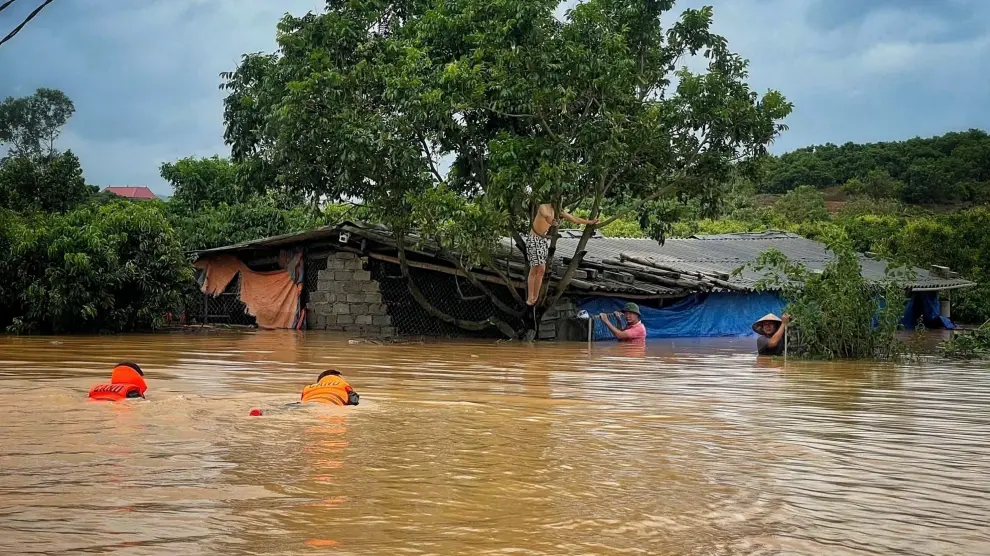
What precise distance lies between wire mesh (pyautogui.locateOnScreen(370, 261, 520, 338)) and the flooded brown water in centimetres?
806

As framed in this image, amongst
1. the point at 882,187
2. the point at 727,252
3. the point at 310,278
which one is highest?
the point at 882,187

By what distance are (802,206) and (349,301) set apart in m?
26.4

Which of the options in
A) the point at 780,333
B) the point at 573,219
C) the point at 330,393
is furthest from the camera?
the point at 780,333

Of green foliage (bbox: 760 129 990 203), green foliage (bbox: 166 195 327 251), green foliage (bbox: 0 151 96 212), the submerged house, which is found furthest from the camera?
green foliage (bbox: 760 129 990 203)

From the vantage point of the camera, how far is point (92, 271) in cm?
1770

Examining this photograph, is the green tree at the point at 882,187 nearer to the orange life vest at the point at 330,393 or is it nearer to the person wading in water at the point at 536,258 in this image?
Result: the person wading in water at the point at 536,258

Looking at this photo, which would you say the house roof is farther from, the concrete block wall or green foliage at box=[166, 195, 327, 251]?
green foliage at box=[166, 195, 327, 251]

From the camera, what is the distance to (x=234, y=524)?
411 centimetres

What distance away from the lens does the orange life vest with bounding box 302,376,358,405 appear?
750 cm

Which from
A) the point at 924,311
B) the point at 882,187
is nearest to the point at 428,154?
the point at 924,311

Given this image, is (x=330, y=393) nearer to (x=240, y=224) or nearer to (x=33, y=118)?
(x=240, y=224)

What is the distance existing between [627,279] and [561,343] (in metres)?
2.39

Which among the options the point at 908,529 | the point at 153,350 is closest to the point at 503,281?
the point at 153,350

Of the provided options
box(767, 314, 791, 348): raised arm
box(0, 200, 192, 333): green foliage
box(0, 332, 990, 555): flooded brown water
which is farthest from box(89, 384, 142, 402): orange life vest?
box(0, 200, 192, 333): green foliage
